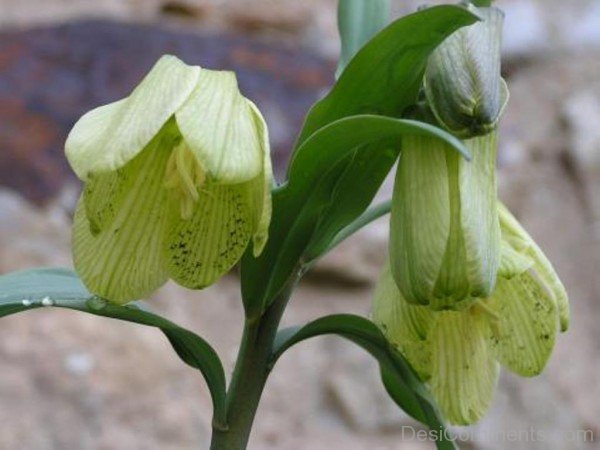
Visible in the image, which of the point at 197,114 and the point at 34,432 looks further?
the point at 34,432

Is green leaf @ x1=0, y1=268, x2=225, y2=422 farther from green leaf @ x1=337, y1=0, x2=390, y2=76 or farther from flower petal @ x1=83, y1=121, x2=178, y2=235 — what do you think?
green leaf @ x1=337, y1=0, x2=390, y2=76

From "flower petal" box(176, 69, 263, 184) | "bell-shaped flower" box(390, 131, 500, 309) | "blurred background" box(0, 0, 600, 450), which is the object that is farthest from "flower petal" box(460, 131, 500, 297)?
"blurred background" box(0, 0, 600, 450)

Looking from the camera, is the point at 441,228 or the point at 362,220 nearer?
the point at 441,228

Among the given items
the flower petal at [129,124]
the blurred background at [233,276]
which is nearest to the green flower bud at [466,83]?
the flower petal at [129,124]

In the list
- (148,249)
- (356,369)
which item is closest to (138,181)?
(148,249)

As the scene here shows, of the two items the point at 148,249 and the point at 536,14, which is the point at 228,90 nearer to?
the point at 148,249

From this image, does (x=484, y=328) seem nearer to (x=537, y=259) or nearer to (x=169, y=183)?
(x=537, y=259)

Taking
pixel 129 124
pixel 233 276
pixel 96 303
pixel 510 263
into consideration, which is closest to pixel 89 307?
pixel 96 303

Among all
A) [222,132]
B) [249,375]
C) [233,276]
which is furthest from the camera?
[233,276]
